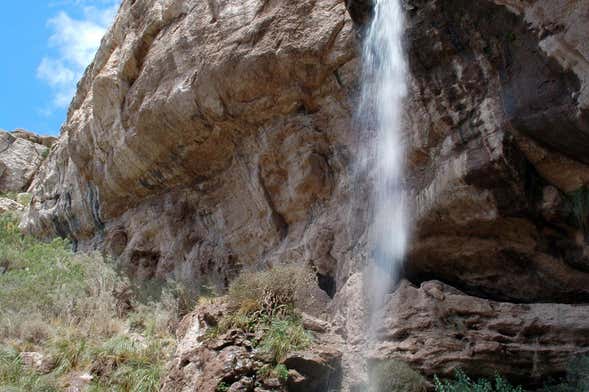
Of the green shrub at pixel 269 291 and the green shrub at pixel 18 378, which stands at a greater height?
the green shrub at pixel 269 291

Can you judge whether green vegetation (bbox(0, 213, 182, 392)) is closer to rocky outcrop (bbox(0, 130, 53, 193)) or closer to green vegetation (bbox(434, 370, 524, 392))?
green vegetation (bbox(434, 370, 524, 392))

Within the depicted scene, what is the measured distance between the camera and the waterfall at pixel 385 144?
6539mm

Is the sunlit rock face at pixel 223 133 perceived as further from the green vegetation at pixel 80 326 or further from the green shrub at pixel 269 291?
the green vegetation at pixel 80 326

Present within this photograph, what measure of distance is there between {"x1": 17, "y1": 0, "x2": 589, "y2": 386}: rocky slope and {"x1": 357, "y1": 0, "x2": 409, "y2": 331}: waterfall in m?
0.18

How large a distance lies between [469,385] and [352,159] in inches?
128

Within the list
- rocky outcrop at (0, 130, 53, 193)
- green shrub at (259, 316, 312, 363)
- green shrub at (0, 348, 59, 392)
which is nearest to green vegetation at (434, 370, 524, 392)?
green shrub at (259, 316, 312, 363)

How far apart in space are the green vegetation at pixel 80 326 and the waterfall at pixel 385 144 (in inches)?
114

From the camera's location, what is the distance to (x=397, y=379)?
543 centimetres

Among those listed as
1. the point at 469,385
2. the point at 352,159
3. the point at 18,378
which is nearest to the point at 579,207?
the point at 469,385

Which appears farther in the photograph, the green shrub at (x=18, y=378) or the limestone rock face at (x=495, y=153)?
the green shrub at (x=18, y=378)

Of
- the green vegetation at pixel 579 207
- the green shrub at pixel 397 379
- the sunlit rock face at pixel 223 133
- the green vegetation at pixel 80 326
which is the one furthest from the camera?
the sunlit rock face at pixel 223 133

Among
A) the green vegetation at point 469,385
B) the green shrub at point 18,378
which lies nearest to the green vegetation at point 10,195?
the green shrub at point 18,378

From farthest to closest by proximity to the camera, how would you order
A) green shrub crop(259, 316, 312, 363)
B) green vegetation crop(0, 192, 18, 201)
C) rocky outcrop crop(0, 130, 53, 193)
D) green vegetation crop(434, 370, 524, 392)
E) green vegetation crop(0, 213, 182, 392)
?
rocky outcrop crop(0, 130, 53, 193)
green vegetation crop(0, 192, 18, 201)
green vegetation crop(0, 213, 182, 392)
green shrub crop(259, 316, 312, 363)
green vegetation crop(434, 370, 524, 392)

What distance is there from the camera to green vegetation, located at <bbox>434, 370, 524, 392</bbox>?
513cm
